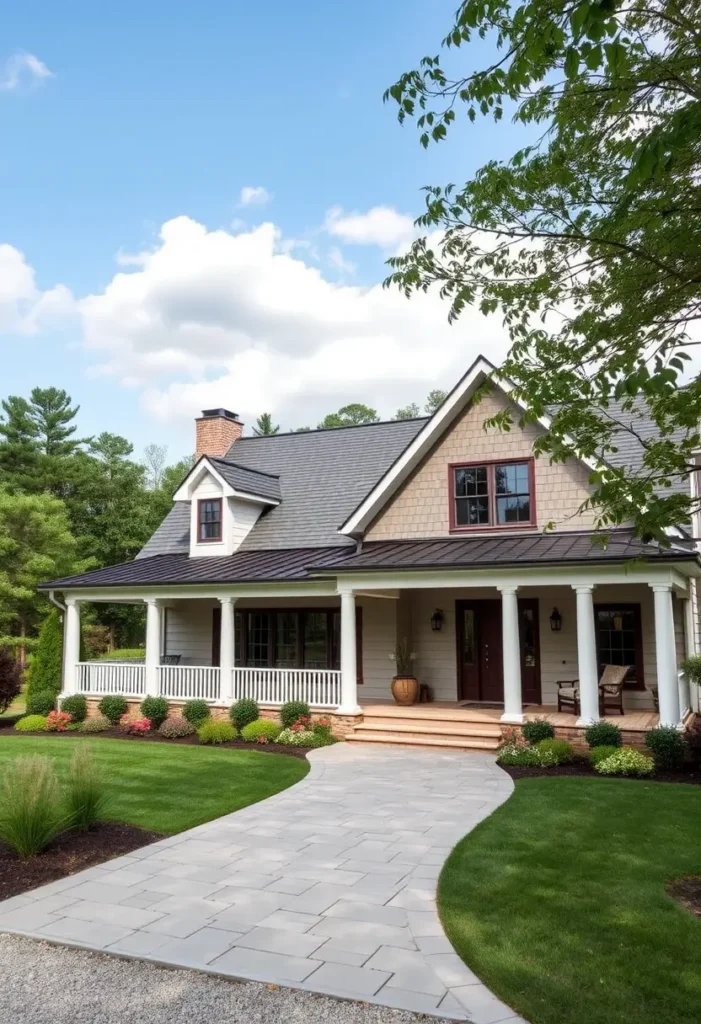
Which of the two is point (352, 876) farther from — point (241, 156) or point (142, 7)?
point (142, 7)

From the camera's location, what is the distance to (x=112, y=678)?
18.2 m

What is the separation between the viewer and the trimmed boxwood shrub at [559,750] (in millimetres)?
12406

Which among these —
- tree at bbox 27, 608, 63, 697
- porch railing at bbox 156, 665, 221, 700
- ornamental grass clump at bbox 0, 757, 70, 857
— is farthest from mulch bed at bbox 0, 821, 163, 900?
tree at bbox 27, 608, 63, 697

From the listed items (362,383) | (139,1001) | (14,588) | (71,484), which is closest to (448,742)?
(139,1001)

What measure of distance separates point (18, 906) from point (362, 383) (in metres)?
56.2

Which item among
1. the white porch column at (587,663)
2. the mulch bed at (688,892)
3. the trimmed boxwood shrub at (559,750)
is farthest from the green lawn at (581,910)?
the white porch column at (587,663)

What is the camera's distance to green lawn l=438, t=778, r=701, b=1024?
14.8 ft

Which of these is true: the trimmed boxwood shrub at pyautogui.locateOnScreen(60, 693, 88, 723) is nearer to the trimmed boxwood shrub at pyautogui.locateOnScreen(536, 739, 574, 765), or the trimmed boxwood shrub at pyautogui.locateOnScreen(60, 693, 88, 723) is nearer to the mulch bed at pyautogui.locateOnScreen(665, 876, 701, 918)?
the trimmed boxwood shrub at pyautogui.locateOnScreen(536, 739, 574, 765)

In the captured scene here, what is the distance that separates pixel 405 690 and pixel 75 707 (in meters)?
7.99

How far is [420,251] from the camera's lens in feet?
21.2

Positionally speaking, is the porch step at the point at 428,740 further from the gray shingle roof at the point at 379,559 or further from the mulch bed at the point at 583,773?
the gray shingle roof at the point at 379,559

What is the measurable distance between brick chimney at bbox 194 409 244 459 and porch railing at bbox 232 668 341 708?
29.8ft

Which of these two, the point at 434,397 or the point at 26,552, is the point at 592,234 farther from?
the point at 434,397

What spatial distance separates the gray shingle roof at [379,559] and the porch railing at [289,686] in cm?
221
